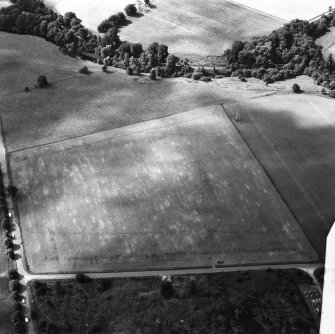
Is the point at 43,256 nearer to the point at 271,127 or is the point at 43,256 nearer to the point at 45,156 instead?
the point at 45,156

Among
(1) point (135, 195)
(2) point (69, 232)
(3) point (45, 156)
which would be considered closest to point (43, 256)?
(2) point (69, 232)

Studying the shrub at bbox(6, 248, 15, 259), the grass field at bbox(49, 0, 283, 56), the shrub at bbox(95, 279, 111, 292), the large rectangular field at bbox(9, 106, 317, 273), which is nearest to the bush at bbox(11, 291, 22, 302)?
the large rectangular field at bbox(9, 106, 317, 273)

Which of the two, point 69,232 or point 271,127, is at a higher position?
point 271,127

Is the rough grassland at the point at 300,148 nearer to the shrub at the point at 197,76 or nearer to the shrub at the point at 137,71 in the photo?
the shrub at the point at 197,76

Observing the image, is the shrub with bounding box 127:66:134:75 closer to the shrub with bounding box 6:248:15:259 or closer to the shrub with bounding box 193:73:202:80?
the shrub with bounding box 193:73:202:80

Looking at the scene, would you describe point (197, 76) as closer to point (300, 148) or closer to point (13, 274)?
point (300, 148)

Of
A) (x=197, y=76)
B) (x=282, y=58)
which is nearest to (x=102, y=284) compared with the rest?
(x=197, y=76)

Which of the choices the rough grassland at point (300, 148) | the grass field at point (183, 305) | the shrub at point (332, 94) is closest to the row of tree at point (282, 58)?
the shrub at point (332, 94)

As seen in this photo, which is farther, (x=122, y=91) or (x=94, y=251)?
(x=122, y=91)
